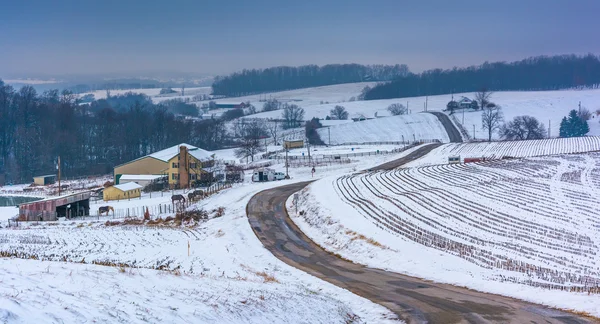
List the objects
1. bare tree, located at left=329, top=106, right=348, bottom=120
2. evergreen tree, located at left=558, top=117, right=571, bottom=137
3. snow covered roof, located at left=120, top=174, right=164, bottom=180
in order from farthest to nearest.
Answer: bare tree, located at left=329, top=106, right=348, bottom=120 < evergreen tree, located at left=558, top=117, right=571, bottom=137 < snow covered roof, located at left=120, top=174, right=164, bottom=180

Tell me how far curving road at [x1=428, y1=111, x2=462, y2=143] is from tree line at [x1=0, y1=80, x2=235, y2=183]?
132 feet

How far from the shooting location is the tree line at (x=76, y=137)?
92.7 meters

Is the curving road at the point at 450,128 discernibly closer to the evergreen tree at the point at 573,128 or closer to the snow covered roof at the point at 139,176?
the evergreen tree at the point at 573,128

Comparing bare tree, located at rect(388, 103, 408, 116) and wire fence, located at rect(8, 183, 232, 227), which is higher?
bare tree, located at rect(388, 103, 408, 116)

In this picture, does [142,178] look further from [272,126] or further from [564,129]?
[564,129]

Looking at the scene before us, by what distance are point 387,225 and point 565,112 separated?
369ft

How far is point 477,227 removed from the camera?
27.6 meters

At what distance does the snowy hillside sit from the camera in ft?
352

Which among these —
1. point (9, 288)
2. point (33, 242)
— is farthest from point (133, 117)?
point (9, 288)

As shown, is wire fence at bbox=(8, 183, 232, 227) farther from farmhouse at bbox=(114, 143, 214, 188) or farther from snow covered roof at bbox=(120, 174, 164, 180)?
snow covered roof at bbox=(120, 174, 164, 180)

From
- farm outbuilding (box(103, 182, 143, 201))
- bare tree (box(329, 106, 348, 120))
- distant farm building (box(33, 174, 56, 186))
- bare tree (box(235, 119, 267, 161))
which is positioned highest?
bare tree (box(329, 106, 348, 120))

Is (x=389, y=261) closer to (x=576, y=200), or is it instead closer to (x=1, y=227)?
(x=576, y=200)

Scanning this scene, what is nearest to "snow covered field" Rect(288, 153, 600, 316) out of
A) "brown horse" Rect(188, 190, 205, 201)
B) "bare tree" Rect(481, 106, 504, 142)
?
"brown horse" Rect(188, 190, 205, 201)

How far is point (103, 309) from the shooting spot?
1056 centimetres
